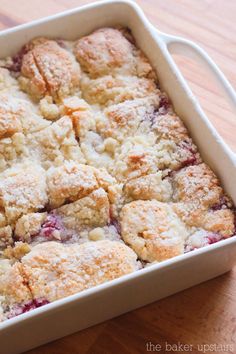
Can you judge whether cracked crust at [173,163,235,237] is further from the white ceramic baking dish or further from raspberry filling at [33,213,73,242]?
raspberry filling at [33,213,73,242]

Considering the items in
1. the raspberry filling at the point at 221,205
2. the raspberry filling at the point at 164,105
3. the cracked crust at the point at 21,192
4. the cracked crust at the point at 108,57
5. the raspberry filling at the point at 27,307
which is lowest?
the raspberry filling at the point at 27,307

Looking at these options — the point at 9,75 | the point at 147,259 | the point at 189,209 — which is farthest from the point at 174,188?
the point at 9,75

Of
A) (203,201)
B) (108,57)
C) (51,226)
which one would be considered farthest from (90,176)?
(108,57)

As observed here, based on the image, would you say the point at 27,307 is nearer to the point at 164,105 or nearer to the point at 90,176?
the point at 90,176

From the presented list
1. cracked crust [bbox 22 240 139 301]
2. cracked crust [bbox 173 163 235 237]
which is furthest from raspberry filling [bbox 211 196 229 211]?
cracked crust [bbox 22 240 139 301]

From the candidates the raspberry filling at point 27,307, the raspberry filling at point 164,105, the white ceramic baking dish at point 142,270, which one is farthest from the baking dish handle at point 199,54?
the raspberry filling at point 27,307

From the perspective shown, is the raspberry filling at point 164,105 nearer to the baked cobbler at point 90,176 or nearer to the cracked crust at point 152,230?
the baked cobbler at point 90,176

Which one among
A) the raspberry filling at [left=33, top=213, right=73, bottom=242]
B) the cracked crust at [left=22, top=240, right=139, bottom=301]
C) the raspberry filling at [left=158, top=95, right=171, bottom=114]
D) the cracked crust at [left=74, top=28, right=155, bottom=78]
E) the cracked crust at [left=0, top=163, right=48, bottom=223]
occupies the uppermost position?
the cracked crust at [left=74, top=28, right=155, bottom=78]
